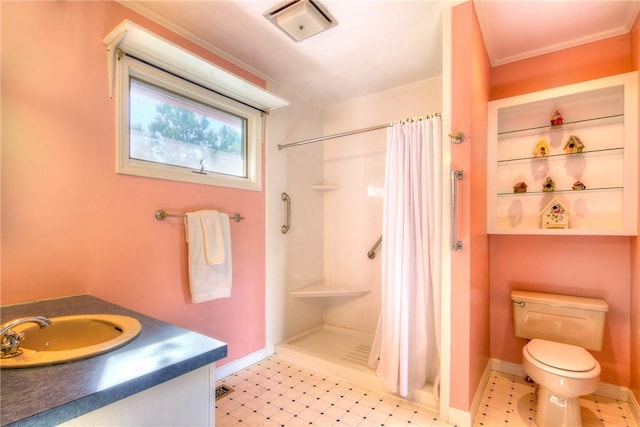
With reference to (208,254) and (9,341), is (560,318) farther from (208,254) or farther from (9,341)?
(9,341)

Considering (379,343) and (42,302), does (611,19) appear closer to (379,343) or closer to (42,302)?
(379,343)

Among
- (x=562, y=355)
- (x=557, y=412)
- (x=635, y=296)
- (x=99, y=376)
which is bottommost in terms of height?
(x=557, y=412)

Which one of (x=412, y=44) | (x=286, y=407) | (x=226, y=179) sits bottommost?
(x=286, y=407)

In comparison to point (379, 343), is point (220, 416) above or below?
below

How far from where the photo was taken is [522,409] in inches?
75.3

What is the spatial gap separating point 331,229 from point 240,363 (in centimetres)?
158

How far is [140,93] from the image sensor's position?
6.01 feet

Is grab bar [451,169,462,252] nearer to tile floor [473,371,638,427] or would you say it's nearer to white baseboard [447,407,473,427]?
white baseboard [447,407,473,427]

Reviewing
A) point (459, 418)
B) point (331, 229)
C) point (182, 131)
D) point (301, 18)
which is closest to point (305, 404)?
point (459, 418)

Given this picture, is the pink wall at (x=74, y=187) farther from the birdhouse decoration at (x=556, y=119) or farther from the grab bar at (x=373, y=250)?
the birdhouse decoration at (x=556, y=119)

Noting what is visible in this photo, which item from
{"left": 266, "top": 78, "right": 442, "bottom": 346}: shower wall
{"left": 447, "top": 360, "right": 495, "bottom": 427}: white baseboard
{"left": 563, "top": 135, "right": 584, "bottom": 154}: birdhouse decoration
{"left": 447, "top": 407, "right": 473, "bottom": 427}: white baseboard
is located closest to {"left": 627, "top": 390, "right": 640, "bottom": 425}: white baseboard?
{"left": 447, "top": 360, "right": 495, "bottom": 427}: white baseboard

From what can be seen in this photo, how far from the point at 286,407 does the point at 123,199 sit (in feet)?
5.28

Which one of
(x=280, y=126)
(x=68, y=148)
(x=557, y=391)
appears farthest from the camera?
(x=280, y=126)

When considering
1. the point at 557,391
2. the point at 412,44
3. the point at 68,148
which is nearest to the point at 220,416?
the point at 68,148
